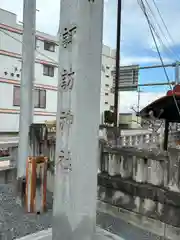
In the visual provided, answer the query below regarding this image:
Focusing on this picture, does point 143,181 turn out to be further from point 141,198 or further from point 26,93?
point 26,93

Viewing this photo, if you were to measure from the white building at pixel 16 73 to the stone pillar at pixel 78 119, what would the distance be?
9574mm

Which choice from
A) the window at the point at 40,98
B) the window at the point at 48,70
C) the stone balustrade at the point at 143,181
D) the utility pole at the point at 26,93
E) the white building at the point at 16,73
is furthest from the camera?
the window at the point at 48,70

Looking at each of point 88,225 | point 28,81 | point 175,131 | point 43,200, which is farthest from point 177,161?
point 175,131

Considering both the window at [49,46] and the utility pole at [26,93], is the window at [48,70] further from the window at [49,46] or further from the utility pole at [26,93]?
the utility pole at [26,93]

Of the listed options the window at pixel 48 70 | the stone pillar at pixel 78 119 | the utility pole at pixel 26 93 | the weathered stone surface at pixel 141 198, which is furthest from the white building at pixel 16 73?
the stone pillar at pixel 78 119

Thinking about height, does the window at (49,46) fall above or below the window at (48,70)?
above

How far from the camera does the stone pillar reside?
1354mm

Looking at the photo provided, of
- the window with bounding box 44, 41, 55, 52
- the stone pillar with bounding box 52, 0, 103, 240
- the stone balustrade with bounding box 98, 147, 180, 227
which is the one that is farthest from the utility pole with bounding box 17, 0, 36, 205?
the window with bounding box 44, 41, 55, 52

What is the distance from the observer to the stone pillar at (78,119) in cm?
135

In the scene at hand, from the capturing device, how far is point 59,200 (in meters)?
1.43

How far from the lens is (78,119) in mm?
1359

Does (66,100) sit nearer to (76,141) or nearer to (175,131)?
(76,141)

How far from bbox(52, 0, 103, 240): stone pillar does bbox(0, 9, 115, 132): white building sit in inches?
377

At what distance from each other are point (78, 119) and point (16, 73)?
11388 millimetres
